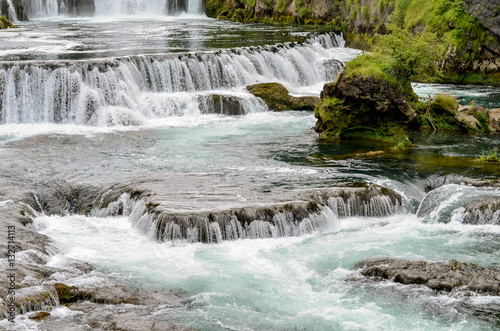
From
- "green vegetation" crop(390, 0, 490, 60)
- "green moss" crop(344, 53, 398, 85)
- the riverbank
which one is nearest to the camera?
"green moss" crop(344, 53, 398, 85)

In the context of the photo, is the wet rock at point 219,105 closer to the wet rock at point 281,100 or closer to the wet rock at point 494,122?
the wet rock at point 281,100

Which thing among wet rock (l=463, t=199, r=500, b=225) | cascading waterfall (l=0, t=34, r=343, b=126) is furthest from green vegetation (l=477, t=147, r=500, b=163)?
cascading waterfall (l=0, t=34, r=343, b=126)

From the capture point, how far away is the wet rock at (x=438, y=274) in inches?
463

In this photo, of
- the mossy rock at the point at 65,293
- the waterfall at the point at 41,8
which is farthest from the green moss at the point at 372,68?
the waterfall at the point at 41,8

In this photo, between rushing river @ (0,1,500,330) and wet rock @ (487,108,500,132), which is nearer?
rushing river @ (0,1,500,330)

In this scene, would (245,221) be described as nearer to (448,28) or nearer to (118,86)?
(118,86)

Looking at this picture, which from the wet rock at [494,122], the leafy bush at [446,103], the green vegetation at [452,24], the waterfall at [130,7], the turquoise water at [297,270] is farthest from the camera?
the waterfall at [130,7]

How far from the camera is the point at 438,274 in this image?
12.2m

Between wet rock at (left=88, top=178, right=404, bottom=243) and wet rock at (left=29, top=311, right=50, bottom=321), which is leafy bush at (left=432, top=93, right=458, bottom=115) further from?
wet rock at (left=29, top=311, right=50, bottom=321)

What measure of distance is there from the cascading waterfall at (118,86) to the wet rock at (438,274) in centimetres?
1538

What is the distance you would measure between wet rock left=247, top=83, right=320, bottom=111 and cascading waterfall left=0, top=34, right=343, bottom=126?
77 cm

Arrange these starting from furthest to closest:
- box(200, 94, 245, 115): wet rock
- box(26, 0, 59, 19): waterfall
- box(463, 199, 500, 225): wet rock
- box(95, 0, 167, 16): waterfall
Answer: box(95, 0, 167, 16): waterfall, box(26, 0, 59, 19): waterfall, box(200, 94, 245, 115): wet rock, box(463, 199, 500, 225): wet rock

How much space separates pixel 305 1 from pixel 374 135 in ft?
109

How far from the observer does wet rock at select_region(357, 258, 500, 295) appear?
11.8 metres
